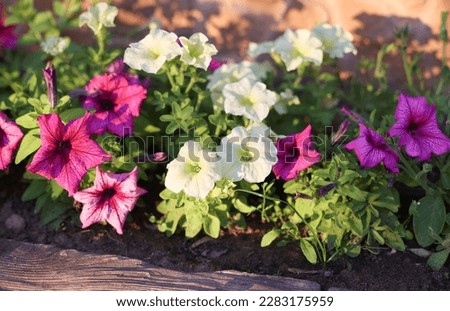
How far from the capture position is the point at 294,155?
2.68m

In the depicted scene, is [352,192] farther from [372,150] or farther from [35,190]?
[35,190]

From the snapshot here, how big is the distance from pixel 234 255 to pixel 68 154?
2.35 feet

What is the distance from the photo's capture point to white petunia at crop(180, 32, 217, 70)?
8.95 feet

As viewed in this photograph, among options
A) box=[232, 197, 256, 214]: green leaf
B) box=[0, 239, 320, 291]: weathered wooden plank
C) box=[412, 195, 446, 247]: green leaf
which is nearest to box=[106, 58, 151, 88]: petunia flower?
box=[232, 197, 256, 214]: green leaf

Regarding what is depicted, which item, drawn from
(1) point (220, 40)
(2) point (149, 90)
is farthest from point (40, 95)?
(1) point (220, 40)

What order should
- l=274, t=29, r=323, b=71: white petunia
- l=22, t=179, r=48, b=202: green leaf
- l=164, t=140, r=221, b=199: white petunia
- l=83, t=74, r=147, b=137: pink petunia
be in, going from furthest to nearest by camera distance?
→ l=274, t=29, r=323, b=71: white petunia → l=22, t=179, r=48, b=202: green leaf → l=83, t=74, r=147, b=137: pink petunia → l=164, t=140, r=221, b=199: white petunia

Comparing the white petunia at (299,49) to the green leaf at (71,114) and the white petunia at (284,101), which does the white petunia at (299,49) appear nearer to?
the white petunia at (284,101)

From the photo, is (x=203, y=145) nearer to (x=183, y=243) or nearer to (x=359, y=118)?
(x=183, y=243)

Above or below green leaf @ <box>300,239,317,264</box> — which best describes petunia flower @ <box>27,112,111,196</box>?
above

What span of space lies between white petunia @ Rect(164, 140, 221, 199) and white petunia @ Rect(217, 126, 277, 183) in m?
0.04

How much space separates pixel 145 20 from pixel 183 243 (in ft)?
4.37

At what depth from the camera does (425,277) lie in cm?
267

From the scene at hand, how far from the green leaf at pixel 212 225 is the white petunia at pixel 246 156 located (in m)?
0.23

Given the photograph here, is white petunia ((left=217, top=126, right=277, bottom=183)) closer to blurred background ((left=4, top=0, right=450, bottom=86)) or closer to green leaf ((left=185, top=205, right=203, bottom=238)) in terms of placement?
green leaf ((left=185, top=205, right=203, bottom=238))
